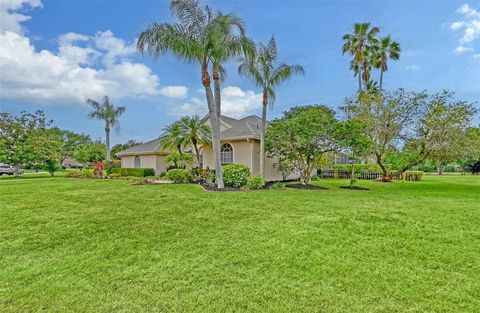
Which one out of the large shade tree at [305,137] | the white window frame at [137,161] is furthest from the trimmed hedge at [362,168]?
the white window frame at [137,161]

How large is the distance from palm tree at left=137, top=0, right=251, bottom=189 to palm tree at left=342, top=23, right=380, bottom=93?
19390mm

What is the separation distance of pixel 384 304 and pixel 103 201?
31.4 feet

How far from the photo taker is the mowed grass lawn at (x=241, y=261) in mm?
2961

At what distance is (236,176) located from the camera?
46.1 feet

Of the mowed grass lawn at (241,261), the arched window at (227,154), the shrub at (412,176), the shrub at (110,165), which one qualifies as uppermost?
the arched window at (227,154)

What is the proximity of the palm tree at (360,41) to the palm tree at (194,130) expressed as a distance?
1897cm

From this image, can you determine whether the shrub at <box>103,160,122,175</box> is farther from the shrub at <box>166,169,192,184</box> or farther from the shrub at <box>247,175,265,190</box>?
the shrub at <box>247,175,265,190</box>

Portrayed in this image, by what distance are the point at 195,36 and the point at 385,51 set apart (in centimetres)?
2344

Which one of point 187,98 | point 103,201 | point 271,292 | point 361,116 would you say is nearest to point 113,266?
point 271,292

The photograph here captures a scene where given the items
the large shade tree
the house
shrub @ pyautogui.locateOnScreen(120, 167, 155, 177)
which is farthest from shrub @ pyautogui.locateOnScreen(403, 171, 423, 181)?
shrub @ pyautogui.locateOnScreen(120, 167, 155, 177)

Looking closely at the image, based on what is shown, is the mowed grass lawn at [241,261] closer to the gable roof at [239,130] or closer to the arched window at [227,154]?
the gable roof at [239,130]

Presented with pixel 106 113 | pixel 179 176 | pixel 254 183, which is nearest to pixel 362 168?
pixel 254 183

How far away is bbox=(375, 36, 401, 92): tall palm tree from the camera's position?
26.9m

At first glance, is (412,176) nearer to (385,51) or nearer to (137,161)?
(385,51)
